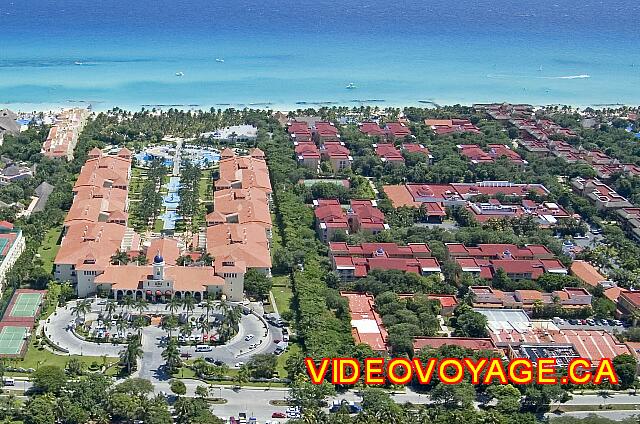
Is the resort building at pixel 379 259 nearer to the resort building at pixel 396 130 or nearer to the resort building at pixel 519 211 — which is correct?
the resort building at pixel 519 211

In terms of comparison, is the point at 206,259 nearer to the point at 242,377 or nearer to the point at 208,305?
the point at 208,305

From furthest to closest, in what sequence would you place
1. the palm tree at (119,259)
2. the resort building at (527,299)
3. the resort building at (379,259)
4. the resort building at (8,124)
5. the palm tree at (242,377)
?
the resort building at (8,124) < the resort building at (379,259) < the palm tree at (119,259) < the resort building at (527,299) < the palm tree at (242,377)

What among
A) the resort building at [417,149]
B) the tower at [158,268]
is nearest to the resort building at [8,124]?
the tower at [158,268]

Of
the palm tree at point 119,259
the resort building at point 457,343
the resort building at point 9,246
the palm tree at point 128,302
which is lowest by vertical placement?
the resort building at point 457,343

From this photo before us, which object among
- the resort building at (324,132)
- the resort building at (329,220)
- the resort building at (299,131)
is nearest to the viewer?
the resort building at (329,220)

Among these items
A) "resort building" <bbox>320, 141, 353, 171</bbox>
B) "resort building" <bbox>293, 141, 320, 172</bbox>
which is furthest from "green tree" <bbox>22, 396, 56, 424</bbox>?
"resort building" <bbox>320, 141, 353, 171</bbox>

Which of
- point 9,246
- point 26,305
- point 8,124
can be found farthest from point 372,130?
point 26,305

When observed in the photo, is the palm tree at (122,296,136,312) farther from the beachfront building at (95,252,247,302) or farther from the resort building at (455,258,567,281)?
the resort building at (455,258,567,281)

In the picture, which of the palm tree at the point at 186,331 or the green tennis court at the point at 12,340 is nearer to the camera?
the green tennis court at the point at 12,340
